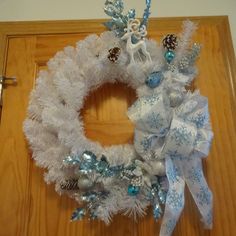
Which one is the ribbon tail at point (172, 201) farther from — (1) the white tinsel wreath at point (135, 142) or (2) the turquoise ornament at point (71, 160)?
(2) the turquoise ornament at point (71, 160)

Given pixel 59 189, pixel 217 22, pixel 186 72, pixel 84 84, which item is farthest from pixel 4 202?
pixel 217 22

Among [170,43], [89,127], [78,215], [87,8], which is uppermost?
[87,8]

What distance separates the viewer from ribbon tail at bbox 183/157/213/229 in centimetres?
85

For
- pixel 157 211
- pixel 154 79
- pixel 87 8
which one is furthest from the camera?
pixel 87 8

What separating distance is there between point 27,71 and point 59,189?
0.47 m

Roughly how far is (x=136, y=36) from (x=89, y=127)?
34 cm

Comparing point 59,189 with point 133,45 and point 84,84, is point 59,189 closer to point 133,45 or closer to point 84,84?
point 84,84

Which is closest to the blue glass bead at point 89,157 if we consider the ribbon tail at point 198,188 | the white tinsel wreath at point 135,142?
the white tinsel wreath at point 135,142

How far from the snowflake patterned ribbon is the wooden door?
95 millimetres

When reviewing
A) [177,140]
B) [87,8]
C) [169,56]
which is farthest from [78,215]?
[87,8]

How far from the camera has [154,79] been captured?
3.03 feet

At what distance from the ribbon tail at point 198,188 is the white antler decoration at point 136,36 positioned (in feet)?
1.16

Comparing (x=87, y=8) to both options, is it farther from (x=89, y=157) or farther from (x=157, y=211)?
(x=157, y=211)

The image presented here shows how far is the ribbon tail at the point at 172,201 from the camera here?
0.80 meters
